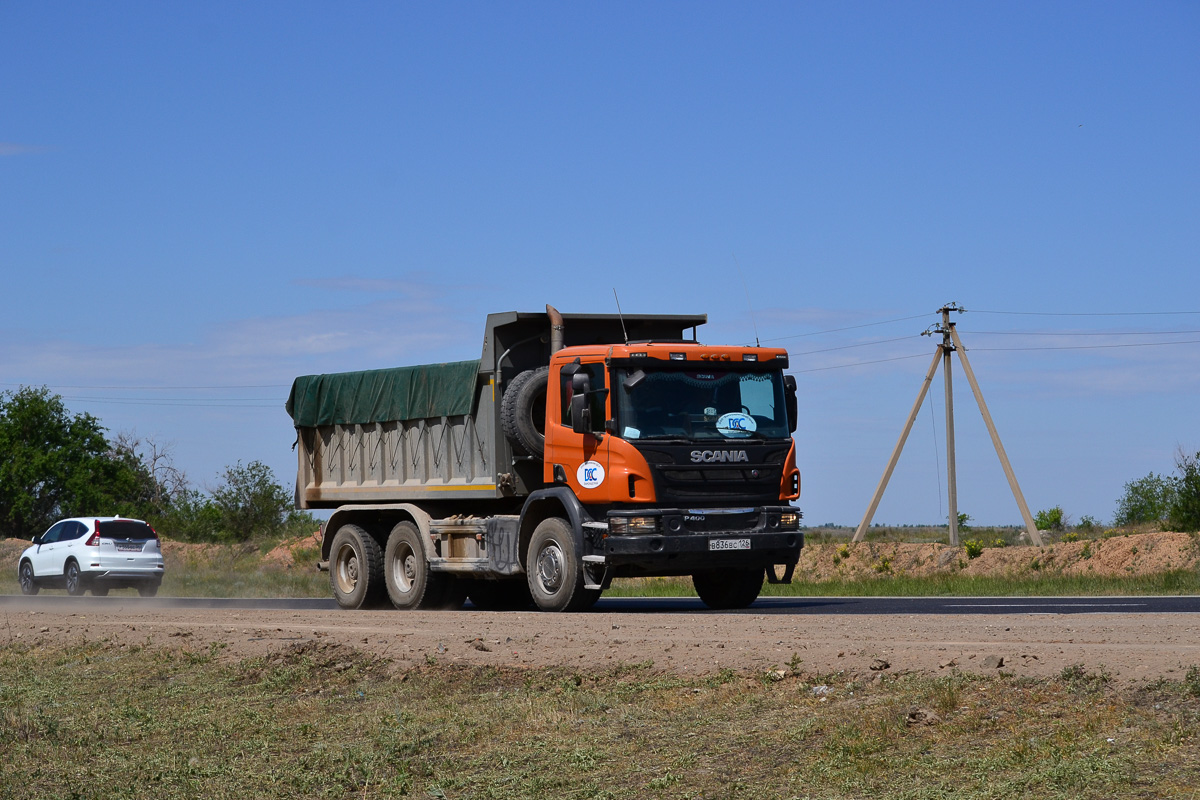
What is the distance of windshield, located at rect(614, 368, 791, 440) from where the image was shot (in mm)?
16219

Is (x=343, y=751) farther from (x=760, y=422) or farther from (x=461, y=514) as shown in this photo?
(x=461, y=514)

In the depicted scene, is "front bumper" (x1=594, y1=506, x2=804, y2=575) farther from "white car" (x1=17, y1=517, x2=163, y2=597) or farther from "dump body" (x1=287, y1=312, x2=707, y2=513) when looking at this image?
"white car" (x1=17, y1=517, x2=163, y2=597)

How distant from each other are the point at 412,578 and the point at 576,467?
14.4 ft

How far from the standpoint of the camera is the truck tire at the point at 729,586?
59.4 ft

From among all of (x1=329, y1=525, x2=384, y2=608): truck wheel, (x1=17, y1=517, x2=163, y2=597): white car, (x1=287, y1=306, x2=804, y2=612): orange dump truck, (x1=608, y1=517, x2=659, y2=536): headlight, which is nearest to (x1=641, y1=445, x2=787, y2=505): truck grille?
(x1=287, y1=306, x2=804, y2=612): orange dump truck

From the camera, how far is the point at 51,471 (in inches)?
2751

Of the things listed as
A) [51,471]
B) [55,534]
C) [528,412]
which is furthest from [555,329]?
[51,471]

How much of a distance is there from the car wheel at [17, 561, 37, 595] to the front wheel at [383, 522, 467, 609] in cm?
1429

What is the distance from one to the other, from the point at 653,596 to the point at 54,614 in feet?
31.9

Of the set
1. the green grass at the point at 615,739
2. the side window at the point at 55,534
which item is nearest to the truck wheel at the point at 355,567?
the green grass at the point at 615,739

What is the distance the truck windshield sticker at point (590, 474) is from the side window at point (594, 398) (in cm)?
42

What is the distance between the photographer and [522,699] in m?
9.80

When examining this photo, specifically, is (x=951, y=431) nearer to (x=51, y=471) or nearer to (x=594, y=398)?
(x=594, y=398)

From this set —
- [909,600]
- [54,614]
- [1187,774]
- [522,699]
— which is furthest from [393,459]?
[1187,774]
